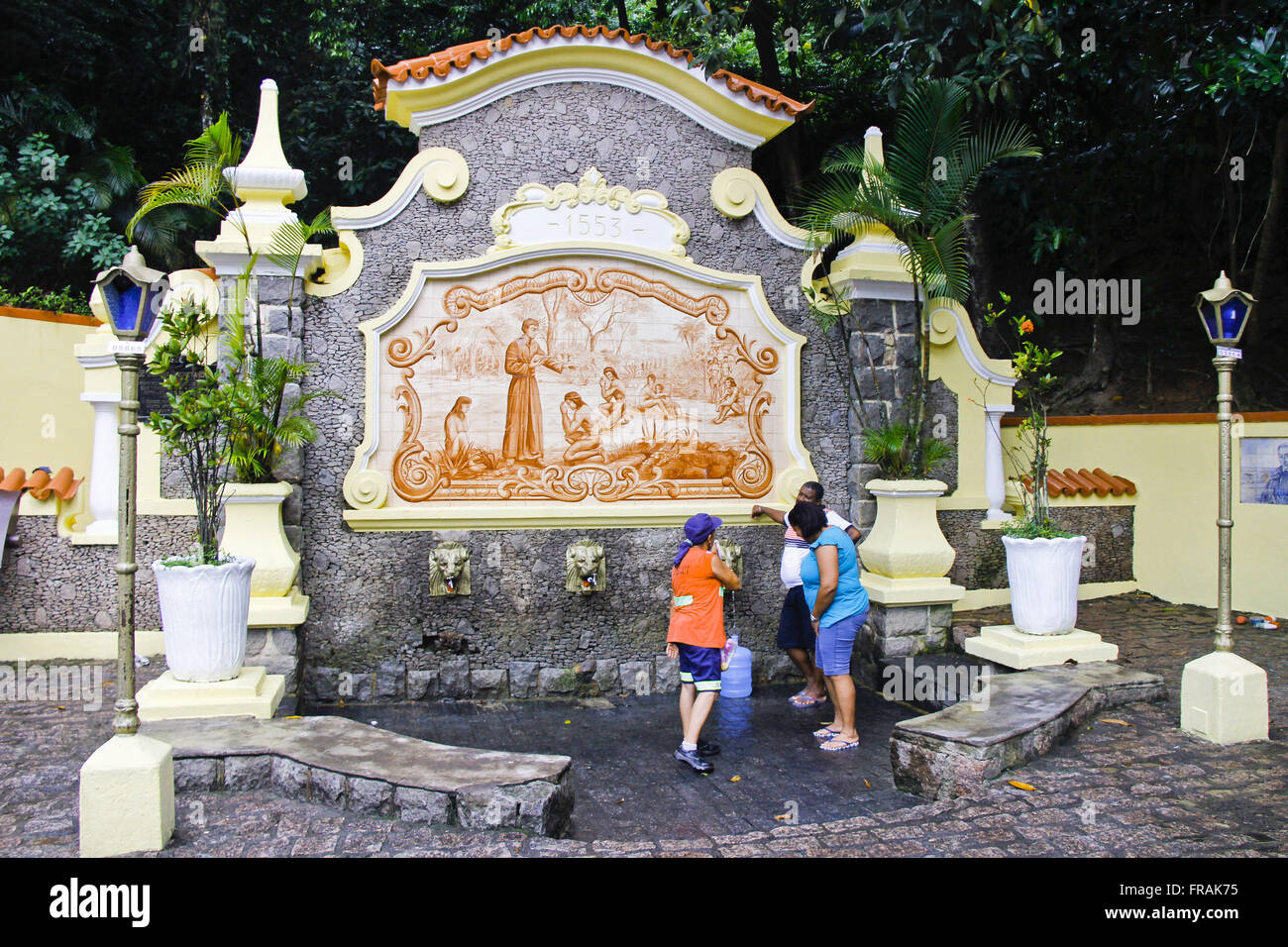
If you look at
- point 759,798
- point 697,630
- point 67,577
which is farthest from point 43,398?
point 759,798

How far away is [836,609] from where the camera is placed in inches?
213

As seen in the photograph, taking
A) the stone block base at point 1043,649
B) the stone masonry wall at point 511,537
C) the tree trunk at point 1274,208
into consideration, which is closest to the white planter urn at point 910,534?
the stone masonry wall at point 511,537

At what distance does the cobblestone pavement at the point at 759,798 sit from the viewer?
12.1 ft

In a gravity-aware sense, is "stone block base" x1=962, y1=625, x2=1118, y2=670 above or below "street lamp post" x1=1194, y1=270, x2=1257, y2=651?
below

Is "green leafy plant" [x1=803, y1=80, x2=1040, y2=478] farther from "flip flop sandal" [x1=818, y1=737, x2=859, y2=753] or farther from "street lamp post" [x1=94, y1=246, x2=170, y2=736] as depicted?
"street lamp post" [x1=94, y1=246, x2=170, y2=736]

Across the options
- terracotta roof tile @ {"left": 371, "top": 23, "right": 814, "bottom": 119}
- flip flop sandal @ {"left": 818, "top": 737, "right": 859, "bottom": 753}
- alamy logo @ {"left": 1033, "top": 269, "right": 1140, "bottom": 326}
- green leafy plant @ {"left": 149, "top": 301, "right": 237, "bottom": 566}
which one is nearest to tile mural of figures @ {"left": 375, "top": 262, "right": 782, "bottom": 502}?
green leafy plant @ {"left": 149, "top": 301, "right": 237, "bottom": 566}

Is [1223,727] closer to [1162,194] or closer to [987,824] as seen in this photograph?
[987,824]

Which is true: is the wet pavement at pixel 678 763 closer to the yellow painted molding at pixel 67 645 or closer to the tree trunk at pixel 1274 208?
the yellow painted molding at pixel 67 645

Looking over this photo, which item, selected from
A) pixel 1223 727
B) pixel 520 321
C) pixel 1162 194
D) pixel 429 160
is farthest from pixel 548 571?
pixel 1162 194

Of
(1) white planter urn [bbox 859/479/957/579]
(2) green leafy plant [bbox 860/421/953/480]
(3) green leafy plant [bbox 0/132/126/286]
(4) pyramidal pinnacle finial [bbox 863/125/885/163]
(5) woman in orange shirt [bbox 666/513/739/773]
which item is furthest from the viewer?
(3) green leafy plant [bbox 0/132/126/286]

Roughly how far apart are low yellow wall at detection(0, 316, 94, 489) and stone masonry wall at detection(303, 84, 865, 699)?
483 cm

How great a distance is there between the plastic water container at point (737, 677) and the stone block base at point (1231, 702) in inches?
114

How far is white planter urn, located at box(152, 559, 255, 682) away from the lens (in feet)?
16.3

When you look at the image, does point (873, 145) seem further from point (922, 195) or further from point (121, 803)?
point (121, 803)
